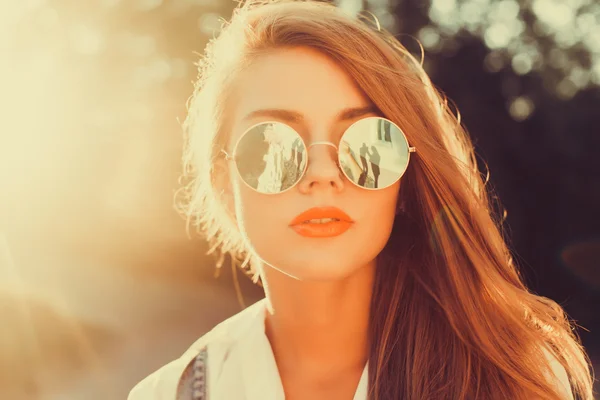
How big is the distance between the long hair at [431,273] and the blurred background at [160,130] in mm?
5058

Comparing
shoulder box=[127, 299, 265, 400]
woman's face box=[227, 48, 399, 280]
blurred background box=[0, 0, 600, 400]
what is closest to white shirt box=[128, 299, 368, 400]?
shoulder box=[127, 299, 265, 400]

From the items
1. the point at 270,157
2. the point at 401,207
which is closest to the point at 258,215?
the point at 270,157

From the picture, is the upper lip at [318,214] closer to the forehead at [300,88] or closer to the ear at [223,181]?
the forehead at [300,88]

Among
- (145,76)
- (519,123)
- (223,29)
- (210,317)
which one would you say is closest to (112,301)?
(210,317)

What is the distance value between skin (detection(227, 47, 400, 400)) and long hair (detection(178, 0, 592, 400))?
0.26ft

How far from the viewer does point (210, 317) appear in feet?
32.1

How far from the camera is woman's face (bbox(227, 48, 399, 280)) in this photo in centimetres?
213

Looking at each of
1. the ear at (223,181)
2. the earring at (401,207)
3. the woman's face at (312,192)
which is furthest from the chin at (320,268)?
the ear at (223,181)

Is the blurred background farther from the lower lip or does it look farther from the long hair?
the lower lip

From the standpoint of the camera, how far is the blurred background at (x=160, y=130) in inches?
309

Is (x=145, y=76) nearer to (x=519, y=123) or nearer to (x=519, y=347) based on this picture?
(x=519, y=123)

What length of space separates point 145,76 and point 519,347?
23.2 feet

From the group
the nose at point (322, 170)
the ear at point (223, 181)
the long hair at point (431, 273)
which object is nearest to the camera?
the nose at point (322, 170)

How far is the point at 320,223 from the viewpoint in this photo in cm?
213
